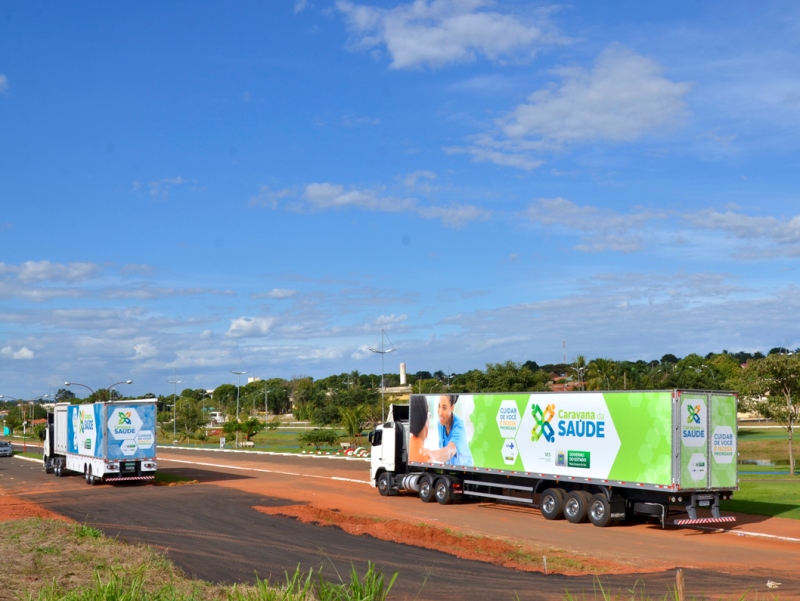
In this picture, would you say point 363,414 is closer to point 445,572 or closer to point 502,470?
point 502,470

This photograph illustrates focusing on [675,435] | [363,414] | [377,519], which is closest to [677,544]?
[675,435]

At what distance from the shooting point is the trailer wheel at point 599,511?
23631 millimetres

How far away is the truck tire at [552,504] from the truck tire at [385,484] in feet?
28.4

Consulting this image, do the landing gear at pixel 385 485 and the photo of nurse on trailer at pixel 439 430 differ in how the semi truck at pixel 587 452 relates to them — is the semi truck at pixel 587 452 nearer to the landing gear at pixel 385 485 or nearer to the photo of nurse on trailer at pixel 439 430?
the photo of nurse on trailer at pixel 439 430

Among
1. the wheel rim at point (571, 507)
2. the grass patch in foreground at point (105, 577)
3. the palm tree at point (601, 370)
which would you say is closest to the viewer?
the grass patch in foreground at point (105, 577)

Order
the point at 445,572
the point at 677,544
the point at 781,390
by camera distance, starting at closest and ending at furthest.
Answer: the point at 445,572, the point at 677,544, the point at 781,390

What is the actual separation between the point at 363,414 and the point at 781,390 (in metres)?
47.2

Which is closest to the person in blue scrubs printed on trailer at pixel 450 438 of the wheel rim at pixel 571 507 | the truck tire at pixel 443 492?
the truck tire at pixel 443 492

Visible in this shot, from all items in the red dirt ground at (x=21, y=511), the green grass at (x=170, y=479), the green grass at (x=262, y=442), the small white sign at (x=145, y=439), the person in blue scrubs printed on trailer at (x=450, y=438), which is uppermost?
the person in blue scrubs printed on trailer at (x=450, y=438)

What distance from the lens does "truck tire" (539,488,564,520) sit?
25297 mm

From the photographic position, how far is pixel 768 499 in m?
29.4

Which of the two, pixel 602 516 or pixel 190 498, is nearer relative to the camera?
pixel 602 516

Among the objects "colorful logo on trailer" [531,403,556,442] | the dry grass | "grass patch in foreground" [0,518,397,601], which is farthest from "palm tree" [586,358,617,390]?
"grass patch in foreground" [0,518,397,601]

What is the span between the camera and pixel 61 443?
46.4m
